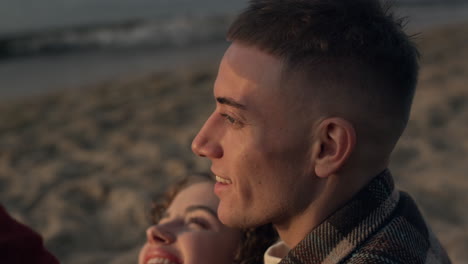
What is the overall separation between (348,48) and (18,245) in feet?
4.07

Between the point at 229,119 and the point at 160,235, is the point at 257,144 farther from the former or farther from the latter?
the point at 160,235

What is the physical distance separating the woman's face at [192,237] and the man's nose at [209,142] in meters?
0.61

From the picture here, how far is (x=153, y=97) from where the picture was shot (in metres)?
6.75

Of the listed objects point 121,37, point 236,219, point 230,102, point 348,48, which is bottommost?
point 121,37

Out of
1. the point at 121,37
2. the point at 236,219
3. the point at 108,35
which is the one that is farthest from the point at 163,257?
the point at 108,35

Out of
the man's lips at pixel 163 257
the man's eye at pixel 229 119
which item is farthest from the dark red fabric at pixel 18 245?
the man's eye at pixel 229 119

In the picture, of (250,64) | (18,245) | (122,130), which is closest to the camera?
(250,64)

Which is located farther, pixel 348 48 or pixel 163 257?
pixel 163 257

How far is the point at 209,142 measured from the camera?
1658mm

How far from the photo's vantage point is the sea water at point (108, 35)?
8627mm

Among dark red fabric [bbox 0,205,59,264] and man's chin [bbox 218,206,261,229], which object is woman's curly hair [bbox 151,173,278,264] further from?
dark red fabric [bbox 0,205,59,264]

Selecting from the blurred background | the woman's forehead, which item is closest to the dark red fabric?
the woman's forehead

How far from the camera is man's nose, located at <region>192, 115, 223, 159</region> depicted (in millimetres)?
1646

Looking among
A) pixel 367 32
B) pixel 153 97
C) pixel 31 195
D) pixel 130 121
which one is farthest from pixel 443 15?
pixel 367 32
